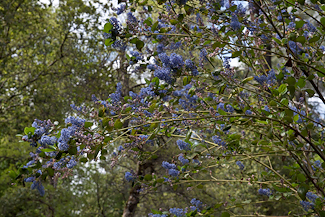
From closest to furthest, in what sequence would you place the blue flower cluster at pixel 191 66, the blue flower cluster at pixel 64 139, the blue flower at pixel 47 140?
the blue flower cluster at pixel 64 139 → the blue flower at pixel 47 140 → the blue flower cluster at pixel 191 66

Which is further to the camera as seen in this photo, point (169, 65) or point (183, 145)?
point (183, 145)

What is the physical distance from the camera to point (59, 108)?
880cm

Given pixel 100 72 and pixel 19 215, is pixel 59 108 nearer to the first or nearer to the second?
pixel 100 72

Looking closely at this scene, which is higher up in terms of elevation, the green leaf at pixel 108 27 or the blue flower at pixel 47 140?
the green leaf at pixel 108 27

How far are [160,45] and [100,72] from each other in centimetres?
547

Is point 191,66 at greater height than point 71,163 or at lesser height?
greater

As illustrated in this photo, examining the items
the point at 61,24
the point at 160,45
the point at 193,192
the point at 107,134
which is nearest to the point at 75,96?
the point at 61,24

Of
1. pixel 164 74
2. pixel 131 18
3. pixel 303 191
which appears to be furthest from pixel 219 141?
A: pixel 131 18

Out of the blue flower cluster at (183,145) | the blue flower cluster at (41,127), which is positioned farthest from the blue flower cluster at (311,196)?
the blue flower cluster at (41,127)

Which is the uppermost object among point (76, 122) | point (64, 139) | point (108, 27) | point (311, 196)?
point (108, 27)

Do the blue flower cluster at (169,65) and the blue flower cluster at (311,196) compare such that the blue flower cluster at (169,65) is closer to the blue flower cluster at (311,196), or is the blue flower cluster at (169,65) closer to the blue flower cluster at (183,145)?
the blue flower cluster at (183,145)

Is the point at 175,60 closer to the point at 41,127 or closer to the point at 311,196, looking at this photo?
the point at 41,127

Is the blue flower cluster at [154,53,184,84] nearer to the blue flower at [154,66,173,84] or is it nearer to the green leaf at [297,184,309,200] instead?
the blue flower at [154,66,173,84]

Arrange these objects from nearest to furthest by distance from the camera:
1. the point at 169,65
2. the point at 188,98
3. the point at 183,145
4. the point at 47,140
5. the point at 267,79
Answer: the point at 47,140
the point at 169,65
the point at 183,145
the point at 267,79
the point at 188,98
